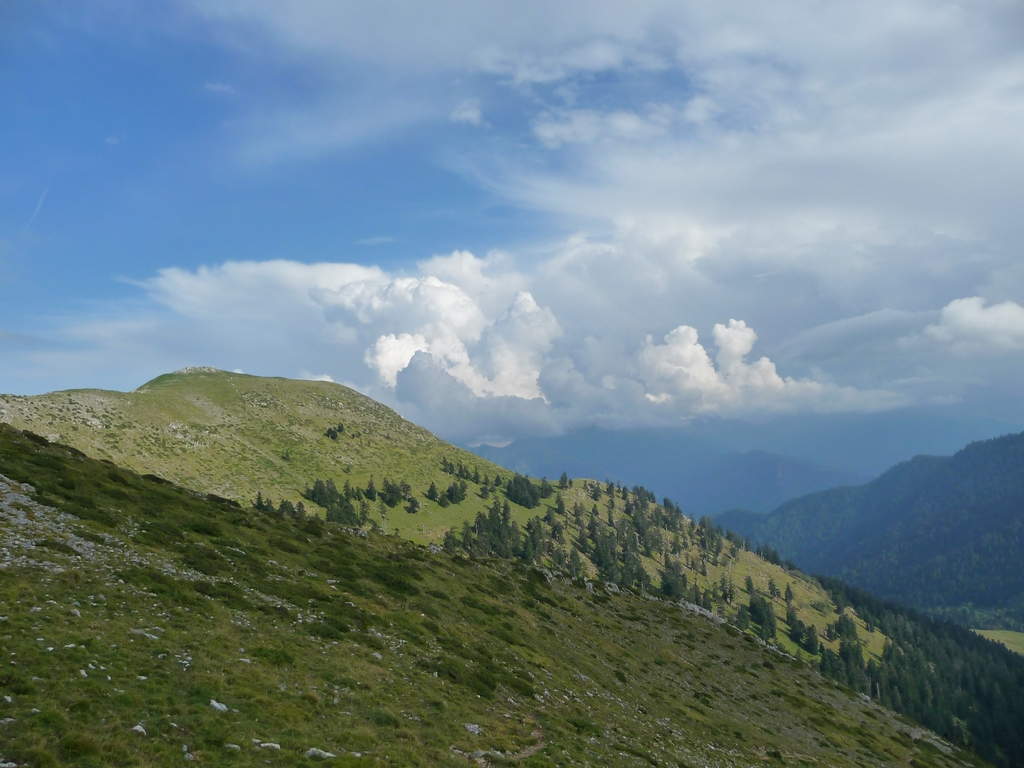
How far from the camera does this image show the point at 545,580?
75688mm

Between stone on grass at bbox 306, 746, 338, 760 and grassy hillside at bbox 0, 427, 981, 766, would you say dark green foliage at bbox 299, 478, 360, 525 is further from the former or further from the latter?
stone on grass at bbox 306, 746, 338, 760

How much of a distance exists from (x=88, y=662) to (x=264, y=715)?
19.7ft

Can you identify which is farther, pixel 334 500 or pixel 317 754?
pixel 334 500

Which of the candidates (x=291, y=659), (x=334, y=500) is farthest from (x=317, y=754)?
(x=334, y=500)

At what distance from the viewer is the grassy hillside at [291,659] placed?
661 inches

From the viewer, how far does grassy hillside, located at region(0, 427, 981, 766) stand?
16.8m

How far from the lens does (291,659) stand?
24.4m

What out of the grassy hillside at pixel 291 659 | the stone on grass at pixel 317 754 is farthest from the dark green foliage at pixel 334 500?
the stone on grass at pixel 317 754

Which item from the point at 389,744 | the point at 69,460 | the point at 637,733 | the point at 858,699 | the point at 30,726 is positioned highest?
the point at 69,460

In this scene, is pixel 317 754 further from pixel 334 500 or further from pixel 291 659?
pixel 334 500

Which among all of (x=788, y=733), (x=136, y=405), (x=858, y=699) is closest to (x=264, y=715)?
(x=788, y=733)

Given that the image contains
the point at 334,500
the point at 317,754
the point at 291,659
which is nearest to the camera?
the point at 317,754

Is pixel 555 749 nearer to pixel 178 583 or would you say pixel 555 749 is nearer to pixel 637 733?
pixel 637 733

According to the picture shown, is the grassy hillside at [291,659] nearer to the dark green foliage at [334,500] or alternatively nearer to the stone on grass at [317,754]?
the stone on grass at [317,754]
